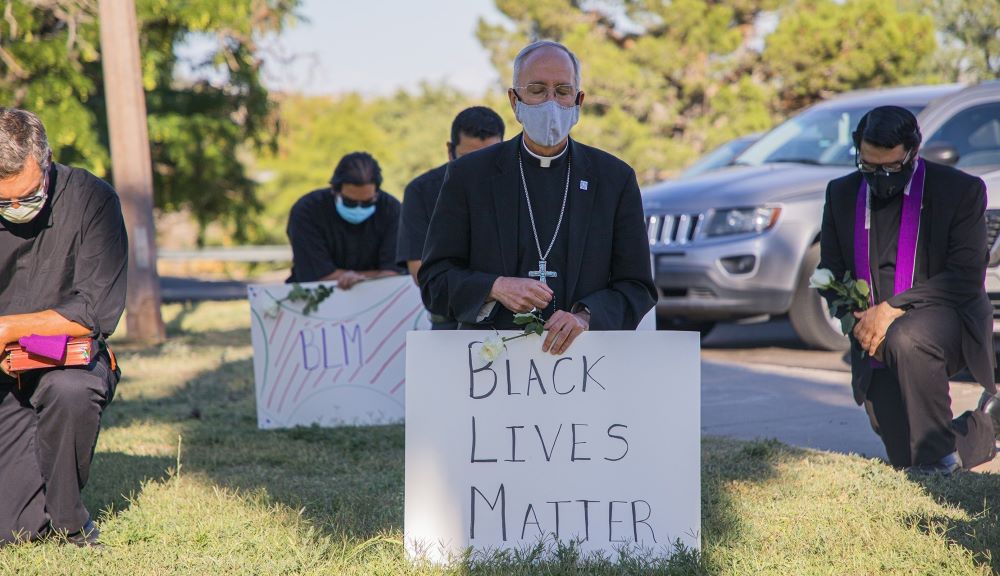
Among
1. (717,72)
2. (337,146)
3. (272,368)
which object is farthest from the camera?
(337,146)

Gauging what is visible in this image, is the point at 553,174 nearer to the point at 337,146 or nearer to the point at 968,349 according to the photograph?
the point at 968,349

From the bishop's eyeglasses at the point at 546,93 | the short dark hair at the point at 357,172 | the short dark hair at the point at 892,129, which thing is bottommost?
the short dark hair at the point at 357,172

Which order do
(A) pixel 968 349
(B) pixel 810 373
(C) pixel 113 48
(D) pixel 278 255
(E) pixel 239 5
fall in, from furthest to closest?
(D) pixel 278 255, (E) pixel 239 5, (C) pixel 113 48, (B) pixel 810 373, (A) pixel 968 349

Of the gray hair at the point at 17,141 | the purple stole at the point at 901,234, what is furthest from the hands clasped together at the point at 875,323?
the gray hair at the point at 17,141

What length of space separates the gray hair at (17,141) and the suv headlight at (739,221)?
642 cm

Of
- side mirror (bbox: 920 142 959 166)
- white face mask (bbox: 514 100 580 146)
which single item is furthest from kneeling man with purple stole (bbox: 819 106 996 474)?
side mirror (bbox: 920 142 959 166)

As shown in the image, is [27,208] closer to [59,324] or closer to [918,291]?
[59,324]

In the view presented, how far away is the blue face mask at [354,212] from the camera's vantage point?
779 cm

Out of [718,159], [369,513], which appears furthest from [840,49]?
[369,513]

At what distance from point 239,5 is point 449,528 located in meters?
13.7

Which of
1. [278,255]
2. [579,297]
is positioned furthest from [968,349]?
[278,255]

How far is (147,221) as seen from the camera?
1238cm

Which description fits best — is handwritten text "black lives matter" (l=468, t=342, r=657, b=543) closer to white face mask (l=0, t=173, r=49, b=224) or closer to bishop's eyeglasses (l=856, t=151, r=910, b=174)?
white face mask (l=0, t=173, r=49, b=224)

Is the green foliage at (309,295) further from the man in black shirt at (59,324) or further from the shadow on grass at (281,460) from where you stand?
the man in black shirt at (59,324)
